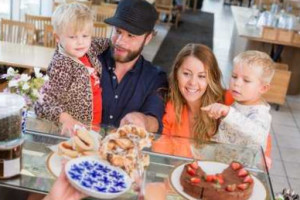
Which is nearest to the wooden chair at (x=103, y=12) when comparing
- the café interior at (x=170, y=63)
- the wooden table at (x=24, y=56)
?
the café interior at (x=170, y=63)

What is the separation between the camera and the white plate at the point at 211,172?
1335 millimetres

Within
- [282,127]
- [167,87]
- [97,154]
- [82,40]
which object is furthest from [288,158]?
[97,154]

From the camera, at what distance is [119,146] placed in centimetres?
133

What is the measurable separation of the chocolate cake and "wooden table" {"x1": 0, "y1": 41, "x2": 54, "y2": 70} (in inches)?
124

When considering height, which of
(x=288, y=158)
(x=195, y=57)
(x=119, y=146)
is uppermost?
(x=195, y=57)

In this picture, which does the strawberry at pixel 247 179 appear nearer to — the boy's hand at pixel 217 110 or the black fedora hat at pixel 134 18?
the boy's hand at pixel 217 110

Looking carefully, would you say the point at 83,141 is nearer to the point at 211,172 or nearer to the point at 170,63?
the point at 211,172

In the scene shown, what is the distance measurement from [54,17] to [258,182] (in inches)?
44.6

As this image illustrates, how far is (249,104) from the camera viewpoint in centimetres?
200

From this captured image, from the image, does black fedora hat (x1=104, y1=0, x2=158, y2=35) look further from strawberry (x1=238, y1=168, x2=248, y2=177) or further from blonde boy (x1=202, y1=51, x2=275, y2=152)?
strawberry (x1=238, y1=168, x2=248, y2=177)

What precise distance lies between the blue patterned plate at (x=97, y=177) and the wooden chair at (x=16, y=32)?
14.4 feet

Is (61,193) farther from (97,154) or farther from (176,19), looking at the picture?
(176,19)

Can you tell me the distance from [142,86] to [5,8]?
17.5ft

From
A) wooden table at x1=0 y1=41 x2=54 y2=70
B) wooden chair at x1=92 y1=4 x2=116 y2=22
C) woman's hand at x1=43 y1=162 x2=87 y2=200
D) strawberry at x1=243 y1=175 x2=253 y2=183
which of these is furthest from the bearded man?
wooden chair at x1=92 y1=4 x2=116 y2=22
